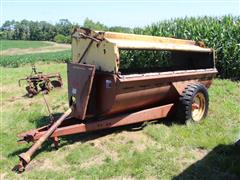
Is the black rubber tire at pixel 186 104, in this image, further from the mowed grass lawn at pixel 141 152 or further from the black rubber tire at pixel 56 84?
the black rubber tire at pixel 56 84

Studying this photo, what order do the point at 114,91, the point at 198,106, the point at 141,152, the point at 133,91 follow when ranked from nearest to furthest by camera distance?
the point at 141,152 → the point at 114,91 → the point at 133,91 → the point at 198,106

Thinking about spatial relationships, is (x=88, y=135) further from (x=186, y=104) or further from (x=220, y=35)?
(x=220, y=35)

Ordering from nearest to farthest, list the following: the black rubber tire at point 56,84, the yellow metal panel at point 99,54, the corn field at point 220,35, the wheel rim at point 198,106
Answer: the yellow metal panel at point 99,54 → the wheel rim at point 198,106 → the black rubber tire at point 56,84 → the corn field at point 220,35

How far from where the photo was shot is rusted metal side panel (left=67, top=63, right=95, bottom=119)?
593cm

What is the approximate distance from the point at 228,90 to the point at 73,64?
501 centimetres

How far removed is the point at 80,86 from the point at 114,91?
0.68 meters

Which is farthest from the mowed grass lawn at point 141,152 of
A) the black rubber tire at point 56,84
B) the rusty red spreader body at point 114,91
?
the black rubber tire at point 56,84

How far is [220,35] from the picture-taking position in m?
11.9

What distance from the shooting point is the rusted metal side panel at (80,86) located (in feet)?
19.5

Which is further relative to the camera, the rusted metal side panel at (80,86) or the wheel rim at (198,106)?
the wheel rim at (198,106)

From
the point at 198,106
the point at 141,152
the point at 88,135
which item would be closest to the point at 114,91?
the point at 141,152

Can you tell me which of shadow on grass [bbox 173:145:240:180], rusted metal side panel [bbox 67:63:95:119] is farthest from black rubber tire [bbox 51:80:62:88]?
shadow on grass [bbox 173:145:240:180]

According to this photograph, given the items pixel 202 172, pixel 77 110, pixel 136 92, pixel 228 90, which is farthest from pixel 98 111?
pixel 228 90

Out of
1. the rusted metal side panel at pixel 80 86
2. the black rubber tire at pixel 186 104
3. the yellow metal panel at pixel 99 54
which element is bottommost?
the black rubber tire at pixel 186 104
